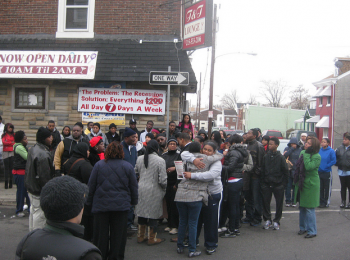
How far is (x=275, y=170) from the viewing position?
22.0 feet

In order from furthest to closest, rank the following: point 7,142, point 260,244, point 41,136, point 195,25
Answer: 1. point 195,25
2. point 7,142
3. point 260,244
4. point 41,136

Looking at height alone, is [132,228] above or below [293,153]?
below

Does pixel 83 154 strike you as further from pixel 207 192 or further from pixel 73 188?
pixel 73 188

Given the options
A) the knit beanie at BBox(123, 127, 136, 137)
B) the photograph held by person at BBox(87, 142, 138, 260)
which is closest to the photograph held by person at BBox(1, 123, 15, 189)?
the knit beanie at BBox(123, 127, 136, 137)

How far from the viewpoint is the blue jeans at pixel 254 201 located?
701 centimetres

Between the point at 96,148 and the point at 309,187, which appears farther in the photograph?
the point at 309,187

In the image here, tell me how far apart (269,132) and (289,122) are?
2958 cm

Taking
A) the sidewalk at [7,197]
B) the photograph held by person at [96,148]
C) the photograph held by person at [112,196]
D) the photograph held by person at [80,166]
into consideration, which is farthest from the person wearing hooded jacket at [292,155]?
the sidewalk at [7,197]

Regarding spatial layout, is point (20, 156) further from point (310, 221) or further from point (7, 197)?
point (310, 221)

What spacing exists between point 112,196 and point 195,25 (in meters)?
7.36

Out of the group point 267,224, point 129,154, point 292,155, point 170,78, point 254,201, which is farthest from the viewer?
point 292,155

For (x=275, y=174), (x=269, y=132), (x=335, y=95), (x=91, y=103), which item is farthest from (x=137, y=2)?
(x=335, y=95)

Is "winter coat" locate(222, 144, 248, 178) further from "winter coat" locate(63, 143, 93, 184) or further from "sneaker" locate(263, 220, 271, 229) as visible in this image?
"winter coat" locate(63, 143, 93, 184)

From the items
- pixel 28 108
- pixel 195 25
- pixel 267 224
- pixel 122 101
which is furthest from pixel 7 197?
pixel 195 25
